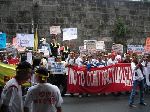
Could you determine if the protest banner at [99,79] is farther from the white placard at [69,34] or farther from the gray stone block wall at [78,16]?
the gray stone block wall at [78,16]

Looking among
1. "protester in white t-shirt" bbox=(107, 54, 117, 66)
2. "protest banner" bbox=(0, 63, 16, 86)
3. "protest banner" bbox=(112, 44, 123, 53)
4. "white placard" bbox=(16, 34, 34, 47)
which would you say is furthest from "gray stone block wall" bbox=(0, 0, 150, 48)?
"protest banner" bbox=(0, 63, 16, 86)

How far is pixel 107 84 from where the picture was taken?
57.5 ft

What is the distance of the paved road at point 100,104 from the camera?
13609 millimetres

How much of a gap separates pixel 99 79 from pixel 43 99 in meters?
10.8

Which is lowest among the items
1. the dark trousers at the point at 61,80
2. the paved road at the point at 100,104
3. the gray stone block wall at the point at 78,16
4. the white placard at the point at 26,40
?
the paved road at the point at 100,104

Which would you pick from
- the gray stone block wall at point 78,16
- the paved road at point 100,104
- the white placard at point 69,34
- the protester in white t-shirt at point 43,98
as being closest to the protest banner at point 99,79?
the paved road at point 100,104

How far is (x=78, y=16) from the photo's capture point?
28.5 meters

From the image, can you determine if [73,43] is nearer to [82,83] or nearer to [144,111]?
[82,83]

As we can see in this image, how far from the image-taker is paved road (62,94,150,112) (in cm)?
1361

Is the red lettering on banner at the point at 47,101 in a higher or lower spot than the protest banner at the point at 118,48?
higher

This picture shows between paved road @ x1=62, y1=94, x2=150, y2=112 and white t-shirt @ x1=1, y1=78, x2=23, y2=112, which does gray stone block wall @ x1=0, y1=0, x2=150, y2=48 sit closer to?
paved road @ x1=62, y1=94, x2=150, y2=112

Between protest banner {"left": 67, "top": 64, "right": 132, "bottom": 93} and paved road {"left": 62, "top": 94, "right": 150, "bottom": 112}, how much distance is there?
34 cm

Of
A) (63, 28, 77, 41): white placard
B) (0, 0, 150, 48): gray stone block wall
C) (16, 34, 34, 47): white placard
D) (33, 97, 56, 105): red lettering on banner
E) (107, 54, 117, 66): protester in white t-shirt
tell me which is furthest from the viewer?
(0, 0, 150, 48): gray stone block wall

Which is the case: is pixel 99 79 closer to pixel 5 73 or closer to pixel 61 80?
pixel 61 80
